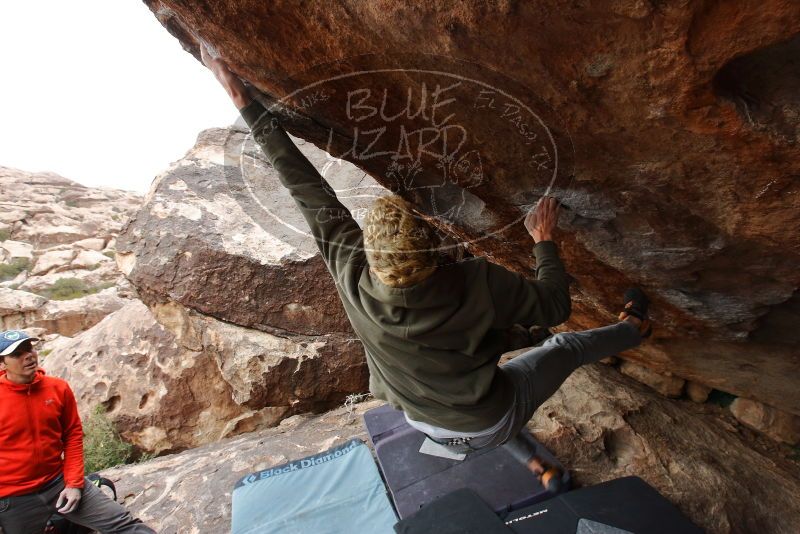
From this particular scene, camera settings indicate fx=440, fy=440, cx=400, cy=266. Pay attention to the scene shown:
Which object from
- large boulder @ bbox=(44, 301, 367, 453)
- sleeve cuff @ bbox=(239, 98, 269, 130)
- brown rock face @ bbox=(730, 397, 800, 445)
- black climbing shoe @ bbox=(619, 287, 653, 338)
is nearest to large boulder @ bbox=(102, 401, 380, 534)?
large boulder @ bbox=(44, 301, 367, 453)

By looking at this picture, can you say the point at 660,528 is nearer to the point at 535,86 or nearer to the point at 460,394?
the point at 460,394

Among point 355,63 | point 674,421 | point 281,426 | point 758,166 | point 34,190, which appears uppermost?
point 34,190

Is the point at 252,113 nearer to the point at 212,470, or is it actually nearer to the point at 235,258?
the point at 235,258

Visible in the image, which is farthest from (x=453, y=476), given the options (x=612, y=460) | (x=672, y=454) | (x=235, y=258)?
(x=235, y=258)

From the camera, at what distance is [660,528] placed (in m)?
2.09

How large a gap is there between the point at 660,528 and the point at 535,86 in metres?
2.10

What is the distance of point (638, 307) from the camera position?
261 cm

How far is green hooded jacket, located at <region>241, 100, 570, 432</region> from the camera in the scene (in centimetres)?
151

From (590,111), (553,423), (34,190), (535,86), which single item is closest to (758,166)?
(590,111)

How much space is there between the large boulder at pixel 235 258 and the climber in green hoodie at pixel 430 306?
8.27 ft

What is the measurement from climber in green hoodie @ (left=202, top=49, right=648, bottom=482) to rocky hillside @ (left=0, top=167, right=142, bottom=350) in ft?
31.3

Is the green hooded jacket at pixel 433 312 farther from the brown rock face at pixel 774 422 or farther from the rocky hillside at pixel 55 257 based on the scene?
the rocky hillside at pixel 55 257

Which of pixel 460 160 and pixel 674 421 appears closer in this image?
pixel 460 160

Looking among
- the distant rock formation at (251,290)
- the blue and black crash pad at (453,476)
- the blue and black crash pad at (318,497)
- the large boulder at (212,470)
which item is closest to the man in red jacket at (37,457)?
the large boulder at (212,470)
